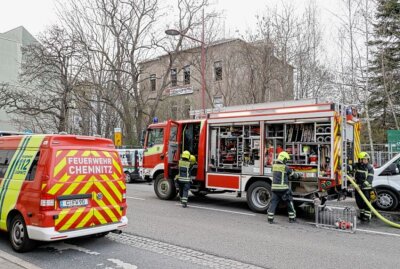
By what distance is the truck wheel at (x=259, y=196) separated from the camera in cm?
973

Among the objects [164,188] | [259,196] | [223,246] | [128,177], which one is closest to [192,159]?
[164,188]

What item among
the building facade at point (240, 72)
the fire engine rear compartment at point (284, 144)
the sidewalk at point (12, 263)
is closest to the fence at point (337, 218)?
the fire engine rear compartment at point (284, 144)

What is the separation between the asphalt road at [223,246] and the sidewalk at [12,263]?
0.18m

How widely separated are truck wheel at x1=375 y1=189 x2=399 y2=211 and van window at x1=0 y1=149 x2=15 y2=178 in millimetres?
9634

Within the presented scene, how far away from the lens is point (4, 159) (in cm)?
646

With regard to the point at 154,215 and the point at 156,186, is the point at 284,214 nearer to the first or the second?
the point at 154,215

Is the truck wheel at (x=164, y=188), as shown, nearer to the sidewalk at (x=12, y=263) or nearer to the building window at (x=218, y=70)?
the sidewalk at (x=12, y=263)

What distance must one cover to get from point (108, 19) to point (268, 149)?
1871 cm

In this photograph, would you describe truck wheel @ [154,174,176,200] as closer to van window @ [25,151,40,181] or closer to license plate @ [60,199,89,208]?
license plate @ [60,199,89,208]

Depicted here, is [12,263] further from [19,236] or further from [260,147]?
[260,147]

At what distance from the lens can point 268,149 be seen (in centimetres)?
999

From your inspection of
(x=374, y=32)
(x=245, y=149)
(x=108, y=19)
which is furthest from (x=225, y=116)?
(x=108, y=19)

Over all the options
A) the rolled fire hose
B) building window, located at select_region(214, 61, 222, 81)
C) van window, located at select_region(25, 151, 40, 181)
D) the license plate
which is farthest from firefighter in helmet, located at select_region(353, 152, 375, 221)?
building window, located at select_region(214, 61, 222, 81)

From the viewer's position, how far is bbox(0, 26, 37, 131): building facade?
46906 millimetres
